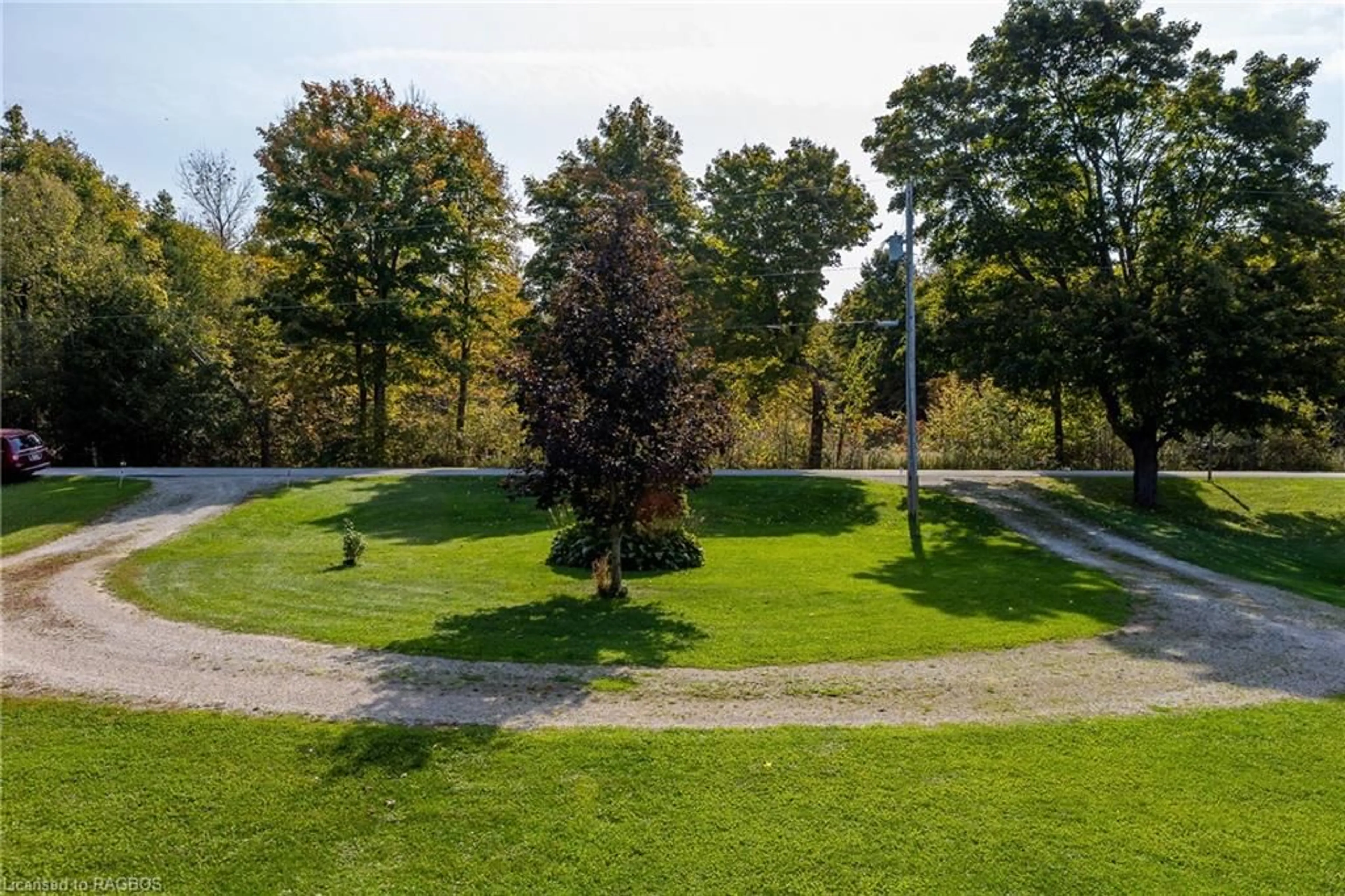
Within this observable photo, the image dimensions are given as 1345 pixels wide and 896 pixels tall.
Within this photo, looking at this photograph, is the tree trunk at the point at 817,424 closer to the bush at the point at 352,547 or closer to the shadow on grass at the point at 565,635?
the bush at the point at 352,547

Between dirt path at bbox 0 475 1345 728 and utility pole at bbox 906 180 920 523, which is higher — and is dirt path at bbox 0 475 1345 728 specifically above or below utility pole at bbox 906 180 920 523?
below

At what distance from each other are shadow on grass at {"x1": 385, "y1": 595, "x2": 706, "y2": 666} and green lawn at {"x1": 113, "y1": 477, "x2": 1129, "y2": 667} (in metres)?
0.03

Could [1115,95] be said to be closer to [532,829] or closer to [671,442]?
[671,442]

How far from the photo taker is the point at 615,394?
11.4m

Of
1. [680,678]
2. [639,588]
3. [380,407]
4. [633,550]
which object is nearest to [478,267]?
[380,407]

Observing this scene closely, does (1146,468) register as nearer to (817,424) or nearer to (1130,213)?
(1130,213)

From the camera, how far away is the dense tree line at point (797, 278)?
68.2 feet

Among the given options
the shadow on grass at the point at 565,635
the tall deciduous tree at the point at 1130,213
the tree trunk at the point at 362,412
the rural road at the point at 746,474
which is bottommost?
the shadow on grass at the point at 565,635

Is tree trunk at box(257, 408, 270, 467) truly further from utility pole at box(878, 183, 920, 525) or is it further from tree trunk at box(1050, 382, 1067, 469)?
tree trunk at box(1050, 382, 1067, 469)

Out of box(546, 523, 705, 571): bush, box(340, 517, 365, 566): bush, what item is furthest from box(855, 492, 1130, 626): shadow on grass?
box(340, 517, 365, 566): bush

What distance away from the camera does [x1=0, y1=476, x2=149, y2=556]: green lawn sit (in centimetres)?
1762

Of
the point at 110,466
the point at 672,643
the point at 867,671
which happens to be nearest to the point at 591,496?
the point at 672,643

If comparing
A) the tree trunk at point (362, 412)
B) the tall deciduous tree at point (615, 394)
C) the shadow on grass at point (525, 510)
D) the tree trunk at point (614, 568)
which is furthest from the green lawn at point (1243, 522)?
the tree trunk at point (362, 412)

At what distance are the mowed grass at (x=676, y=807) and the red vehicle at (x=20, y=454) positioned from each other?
21.9 meters
